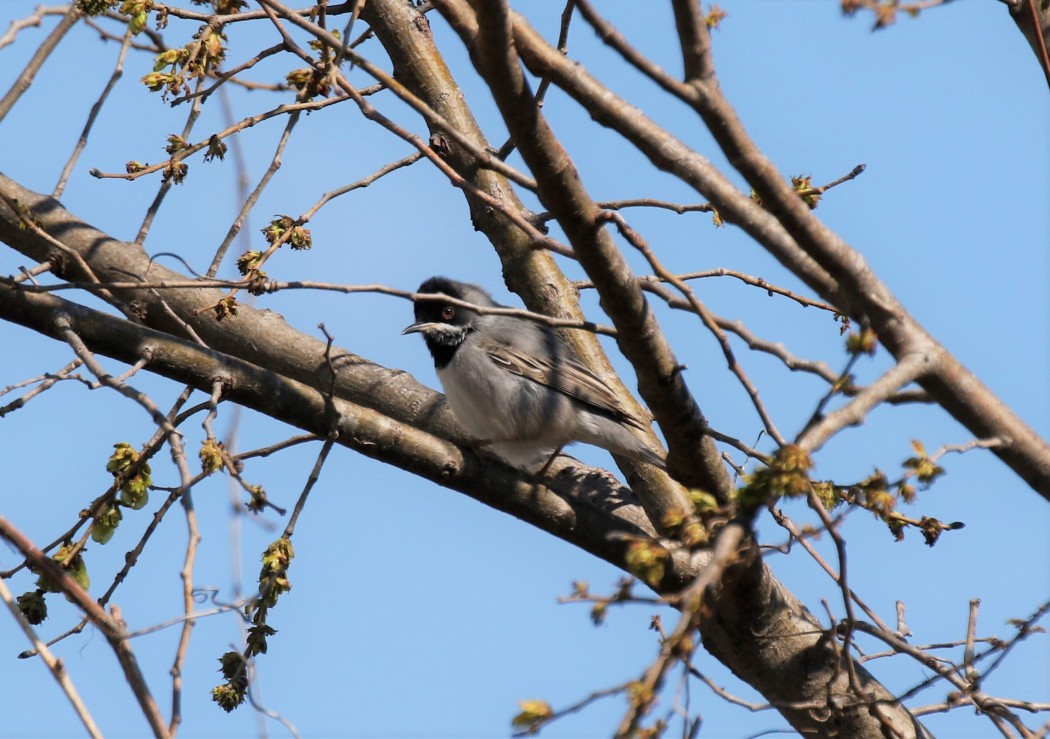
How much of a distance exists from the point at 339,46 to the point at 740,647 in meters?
3.17

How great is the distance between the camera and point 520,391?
23.3ft

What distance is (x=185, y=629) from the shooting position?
3164 millimetres

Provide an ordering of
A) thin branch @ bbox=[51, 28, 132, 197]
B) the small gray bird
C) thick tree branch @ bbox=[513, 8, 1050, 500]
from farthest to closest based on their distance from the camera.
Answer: the small gray bird < thin branch @ bbox=[51, 28, 132, 197] < thick tree branch @ bbox=[513, 8, 1050, 500]

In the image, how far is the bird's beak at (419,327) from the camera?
7.60 metres

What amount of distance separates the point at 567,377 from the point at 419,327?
48.9 inches

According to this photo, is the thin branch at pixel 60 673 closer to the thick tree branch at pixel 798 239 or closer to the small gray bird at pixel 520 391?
the thick tree branch at pixel 798 239

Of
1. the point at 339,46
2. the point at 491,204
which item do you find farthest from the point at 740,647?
the point at 339,46

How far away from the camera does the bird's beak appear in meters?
7.60

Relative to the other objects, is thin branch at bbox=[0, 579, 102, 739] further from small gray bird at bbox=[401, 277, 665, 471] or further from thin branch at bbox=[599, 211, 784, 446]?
small gray bird at bbox=[401, 277, 665, 471]

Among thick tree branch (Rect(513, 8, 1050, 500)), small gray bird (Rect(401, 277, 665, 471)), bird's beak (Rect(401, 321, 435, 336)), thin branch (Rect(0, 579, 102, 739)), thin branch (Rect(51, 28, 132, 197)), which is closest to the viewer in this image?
thin branch (Rect(0, 579, 102, 739))

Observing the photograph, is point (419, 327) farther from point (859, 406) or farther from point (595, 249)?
point (859, 406)

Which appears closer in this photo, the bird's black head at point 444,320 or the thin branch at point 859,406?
the thin branch at point 859,406

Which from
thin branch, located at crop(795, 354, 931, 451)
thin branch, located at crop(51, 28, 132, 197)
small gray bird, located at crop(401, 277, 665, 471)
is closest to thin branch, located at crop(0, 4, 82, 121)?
thin branch, located at crop(51, 28, 132, 197)

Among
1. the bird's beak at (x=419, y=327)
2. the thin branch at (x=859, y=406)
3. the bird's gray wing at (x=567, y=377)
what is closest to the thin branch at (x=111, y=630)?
the thin branch at (x=859, y=406)
